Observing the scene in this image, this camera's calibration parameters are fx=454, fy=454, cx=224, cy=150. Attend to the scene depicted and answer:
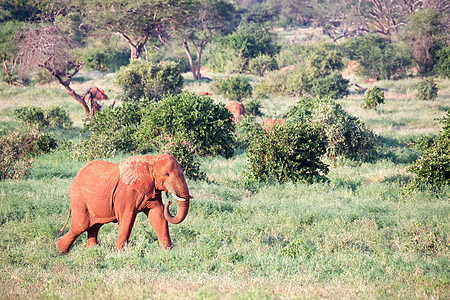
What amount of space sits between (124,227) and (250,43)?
3668 centimetres

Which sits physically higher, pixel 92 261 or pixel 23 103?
pixel 92 261

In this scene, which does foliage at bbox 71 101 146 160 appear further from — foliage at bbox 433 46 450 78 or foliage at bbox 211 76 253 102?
foliage at bbox 433 46 450 78

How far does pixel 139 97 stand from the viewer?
2442cm

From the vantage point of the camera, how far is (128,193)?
5945mm

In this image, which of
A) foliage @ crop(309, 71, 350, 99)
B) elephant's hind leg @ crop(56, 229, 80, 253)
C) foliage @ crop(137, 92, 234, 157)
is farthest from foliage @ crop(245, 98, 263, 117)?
elephant's hind leg @ crop(56, 229, 80, 253)

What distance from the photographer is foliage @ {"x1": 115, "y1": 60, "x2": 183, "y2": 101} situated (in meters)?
24.0

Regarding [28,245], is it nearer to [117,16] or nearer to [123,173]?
[123,173]

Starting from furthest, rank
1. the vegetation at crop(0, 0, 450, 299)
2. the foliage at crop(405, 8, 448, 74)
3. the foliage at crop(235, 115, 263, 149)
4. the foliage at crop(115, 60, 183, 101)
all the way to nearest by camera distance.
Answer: the foliage at crop(405, 8, 448, 74)
the foliage at crop(115, 60, 183, 101)
the foliage at crop(235, 115, 263, 149)
the vegetation at crop(0, 0, 450, 299)

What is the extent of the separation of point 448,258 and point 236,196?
4.77 m

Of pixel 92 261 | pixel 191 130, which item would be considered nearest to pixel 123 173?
pixel 92 261

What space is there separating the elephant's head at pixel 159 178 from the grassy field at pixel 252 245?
674 mm

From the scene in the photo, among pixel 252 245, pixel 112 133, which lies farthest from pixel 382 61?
pixel 252 245

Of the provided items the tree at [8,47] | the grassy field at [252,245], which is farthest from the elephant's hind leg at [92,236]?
the tree at [8,47]

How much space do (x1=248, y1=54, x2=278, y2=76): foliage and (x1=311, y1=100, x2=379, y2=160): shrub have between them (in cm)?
2518
